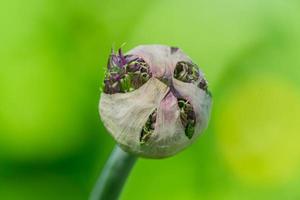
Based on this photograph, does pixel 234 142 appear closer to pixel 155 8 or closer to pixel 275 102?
pixel 275 102

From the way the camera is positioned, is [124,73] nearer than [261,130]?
Yes

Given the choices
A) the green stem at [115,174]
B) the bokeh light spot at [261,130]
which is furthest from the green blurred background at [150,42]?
the green stem at [115,174]

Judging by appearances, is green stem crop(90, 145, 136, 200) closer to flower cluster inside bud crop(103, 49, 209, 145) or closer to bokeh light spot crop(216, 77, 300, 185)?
flower cluster inside bud crop(103, 49, 209, 145)

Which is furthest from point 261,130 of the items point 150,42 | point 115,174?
point 115,174

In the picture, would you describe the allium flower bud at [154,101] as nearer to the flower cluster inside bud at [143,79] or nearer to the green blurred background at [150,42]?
the flower cluster inside bud at [143,79]

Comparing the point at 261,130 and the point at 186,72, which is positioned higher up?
the point at 186,72

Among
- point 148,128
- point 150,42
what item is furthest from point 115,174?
point 150,42

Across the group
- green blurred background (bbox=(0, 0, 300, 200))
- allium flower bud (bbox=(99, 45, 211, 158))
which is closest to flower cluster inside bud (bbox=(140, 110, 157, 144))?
allium flower bud (bbox=(99, 45, 211, 158))

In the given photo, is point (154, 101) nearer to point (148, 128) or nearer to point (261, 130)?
point (148, 128)
